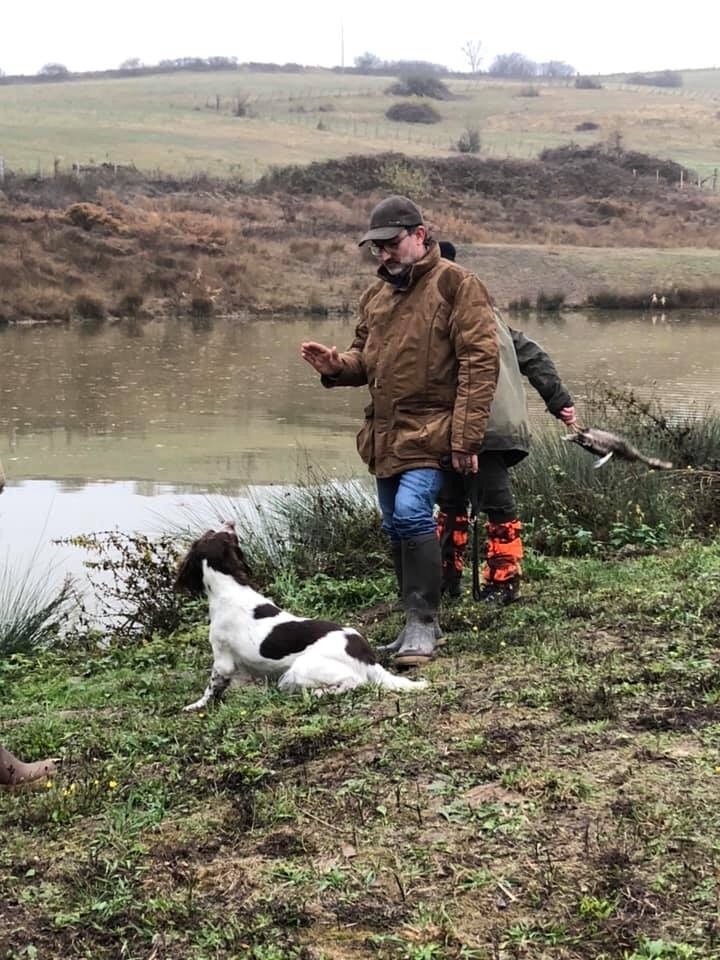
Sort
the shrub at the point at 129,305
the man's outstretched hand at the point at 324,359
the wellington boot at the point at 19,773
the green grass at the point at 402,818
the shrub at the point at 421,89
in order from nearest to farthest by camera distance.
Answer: the green grass at the point at 402,818
the wellington boot at the point at 19,773
the man's outstretched hand at the point at 324,359
the shrub at the point at 129,305
the shrub at the point at 421,89

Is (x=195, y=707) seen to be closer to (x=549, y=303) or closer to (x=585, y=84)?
(x=549, y=303)

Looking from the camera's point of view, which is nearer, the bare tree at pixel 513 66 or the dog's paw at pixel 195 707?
the dog's paw at pixel 195 707

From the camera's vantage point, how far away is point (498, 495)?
6594 mm

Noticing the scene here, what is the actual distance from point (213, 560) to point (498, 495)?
1.75 m

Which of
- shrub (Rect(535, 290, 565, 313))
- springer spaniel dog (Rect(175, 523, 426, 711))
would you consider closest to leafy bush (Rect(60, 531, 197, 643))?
springer spaniel dog (Rect(175, 523, 426, 711))

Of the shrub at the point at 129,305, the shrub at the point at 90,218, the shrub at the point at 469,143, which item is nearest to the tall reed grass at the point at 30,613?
the shrub at the point at 129,305

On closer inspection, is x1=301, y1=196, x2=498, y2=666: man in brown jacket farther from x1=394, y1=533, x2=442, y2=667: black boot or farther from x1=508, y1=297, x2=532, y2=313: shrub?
x1=508, y1=297, x2=532, y2=313: shrub

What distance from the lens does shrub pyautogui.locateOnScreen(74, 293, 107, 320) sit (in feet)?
Result: 109

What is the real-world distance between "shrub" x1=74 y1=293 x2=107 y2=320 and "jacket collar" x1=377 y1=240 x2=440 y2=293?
1124 inches

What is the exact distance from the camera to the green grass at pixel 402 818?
307cm

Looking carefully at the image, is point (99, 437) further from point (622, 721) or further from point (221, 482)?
point (622, 721)

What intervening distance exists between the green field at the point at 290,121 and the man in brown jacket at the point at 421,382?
49311 mm

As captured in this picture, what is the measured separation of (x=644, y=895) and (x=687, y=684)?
175cm

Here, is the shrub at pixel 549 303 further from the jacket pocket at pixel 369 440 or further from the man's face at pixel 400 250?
the man's face at pixel 400 250
